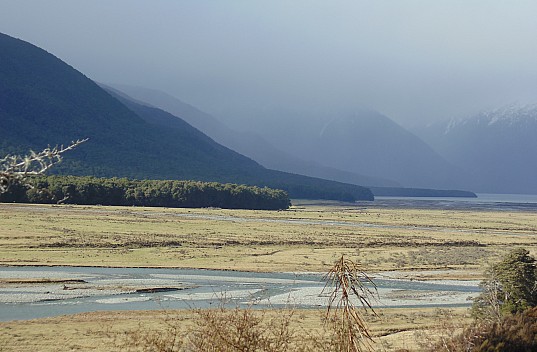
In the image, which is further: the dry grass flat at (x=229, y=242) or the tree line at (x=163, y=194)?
the tree line at (x=163, y=194)

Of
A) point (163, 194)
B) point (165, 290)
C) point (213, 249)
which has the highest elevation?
point (163, 194)

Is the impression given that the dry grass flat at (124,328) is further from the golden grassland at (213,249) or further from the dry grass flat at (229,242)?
the dry grass flat at (229,242)

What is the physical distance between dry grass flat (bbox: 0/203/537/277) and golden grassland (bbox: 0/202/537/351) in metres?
0.09

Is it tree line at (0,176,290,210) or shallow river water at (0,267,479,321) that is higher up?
tree line at (0,176,290,210)

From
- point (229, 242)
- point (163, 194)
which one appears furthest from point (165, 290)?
point (163, 194)

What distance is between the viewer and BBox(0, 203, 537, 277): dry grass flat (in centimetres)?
5356

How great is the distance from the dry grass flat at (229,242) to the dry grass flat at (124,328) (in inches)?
750

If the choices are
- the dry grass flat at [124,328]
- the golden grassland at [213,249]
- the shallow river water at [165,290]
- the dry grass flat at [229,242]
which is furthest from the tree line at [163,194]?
the dry grass flat at [124,328]

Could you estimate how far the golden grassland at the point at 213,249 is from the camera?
28020 millimetres

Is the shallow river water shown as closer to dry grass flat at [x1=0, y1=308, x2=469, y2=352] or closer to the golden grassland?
dry grass flat at [x1=0, y1=308, x2=469, y2=352]

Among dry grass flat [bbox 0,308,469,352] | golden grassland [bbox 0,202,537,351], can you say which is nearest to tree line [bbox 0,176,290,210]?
golden grassland [bbox 0,202,537,351]

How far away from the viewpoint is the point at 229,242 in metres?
66.8

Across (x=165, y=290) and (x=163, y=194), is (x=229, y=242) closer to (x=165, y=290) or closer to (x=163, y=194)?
(x=165, y=290)

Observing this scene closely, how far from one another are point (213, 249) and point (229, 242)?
5.25 meters
